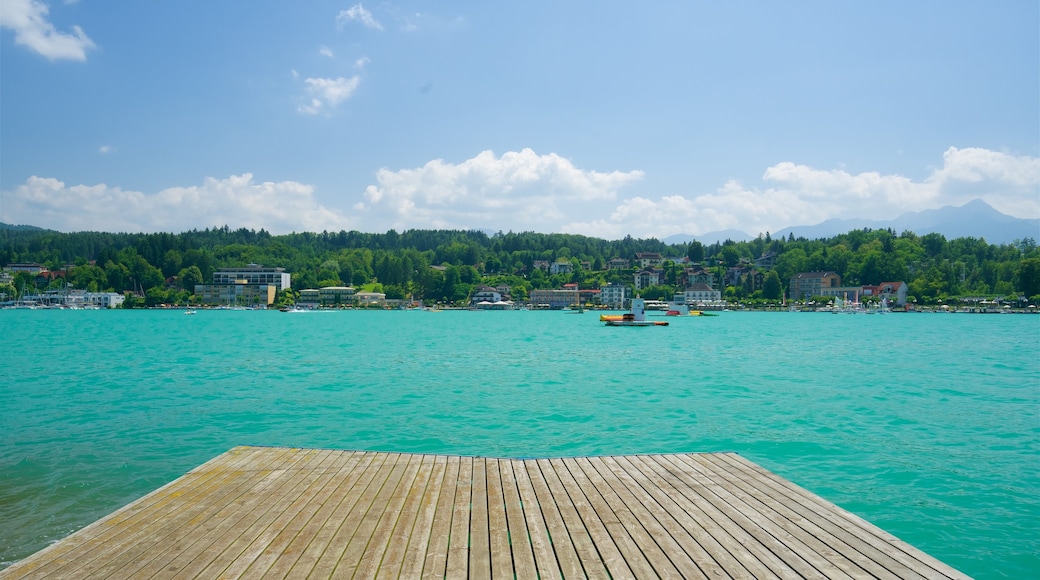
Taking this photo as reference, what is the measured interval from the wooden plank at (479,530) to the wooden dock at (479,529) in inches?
0.9

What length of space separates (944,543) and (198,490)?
961 cm

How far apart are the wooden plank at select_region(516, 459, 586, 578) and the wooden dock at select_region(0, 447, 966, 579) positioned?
2 centimetres

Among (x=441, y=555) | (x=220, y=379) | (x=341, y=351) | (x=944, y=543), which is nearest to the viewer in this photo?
(x=441, y=555)

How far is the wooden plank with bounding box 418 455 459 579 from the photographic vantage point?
16.2ft

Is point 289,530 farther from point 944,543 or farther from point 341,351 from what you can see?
point 341,351

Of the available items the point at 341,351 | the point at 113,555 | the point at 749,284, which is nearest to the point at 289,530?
the point at 113,555

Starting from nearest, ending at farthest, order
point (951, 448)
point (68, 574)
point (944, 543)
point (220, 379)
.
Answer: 1. point (68, 574)
2. point (944, 543)
3. point (951, 448)
4. point (220, 379)

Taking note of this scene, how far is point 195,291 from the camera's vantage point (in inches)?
7569

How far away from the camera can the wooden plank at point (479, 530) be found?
4980 millimetres

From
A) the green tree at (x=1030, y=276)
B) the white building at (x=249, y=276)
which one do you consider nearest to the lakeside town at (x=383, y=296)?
the white building at (x=249, y=276)

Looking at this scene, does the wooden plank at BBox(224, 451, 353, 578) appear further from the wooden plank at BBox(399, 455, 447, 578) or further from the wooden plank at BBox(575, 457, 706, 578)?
the wooden plank at BBox(575, 457, 706, 578)

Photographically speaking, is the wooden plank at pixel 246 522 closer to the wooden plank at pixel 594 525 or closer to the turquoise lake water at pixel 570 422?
the wooden plank at pixel 594 525

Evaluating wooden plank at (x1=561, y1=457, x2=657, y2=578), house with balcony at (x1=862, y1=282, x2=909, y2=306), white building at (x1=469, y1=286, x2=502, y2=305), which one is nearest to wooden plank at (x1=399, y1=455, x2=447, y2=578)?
wooden plank at (x1=561, y1=457, x2=657, y2=578)

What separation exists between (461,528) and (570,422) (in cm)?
1141
